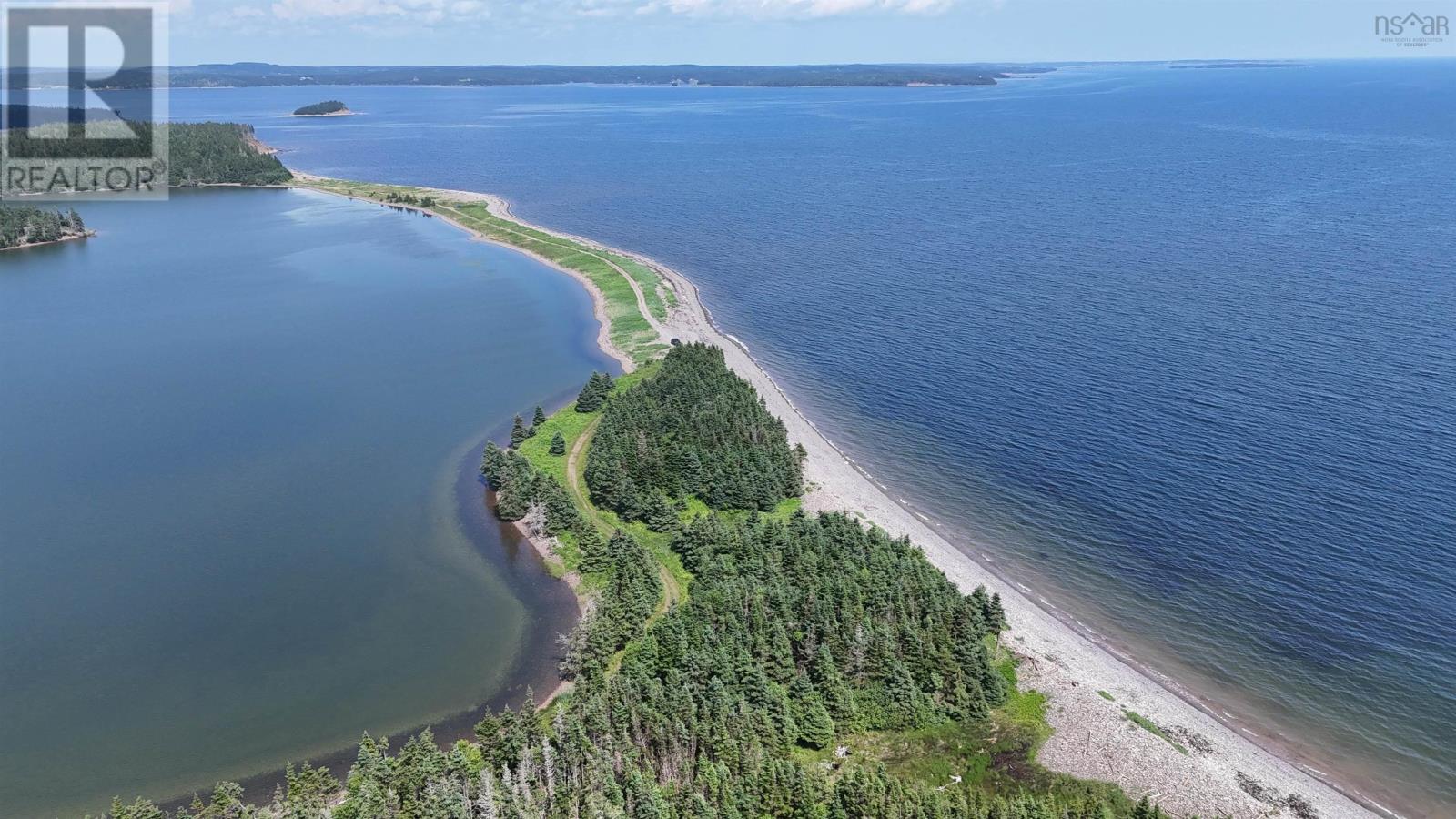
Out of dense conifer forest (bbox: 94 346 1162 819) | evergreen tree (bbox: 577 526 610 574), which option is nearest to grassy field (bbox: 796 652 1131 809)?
dense conifer forest (bbox: 94 346 1162 819)

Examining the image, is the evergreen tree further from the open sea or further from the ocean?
the ocean

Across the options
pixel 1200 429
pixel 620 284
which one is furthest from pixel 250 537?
pixel 1200 429

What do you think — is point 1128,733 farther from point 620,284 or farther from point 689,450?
point 620,284

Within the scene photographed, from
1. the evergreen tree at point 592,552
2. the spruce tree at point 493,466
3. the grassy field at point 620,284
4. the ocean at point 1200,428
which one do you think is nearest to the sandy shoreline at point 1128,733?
the ocean at point 1200,428

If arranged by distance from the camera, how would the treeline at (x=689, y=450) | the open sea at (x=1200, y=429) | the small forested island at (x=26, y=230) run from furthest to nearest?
the small forested island at (x=26, y=230), the treeline at (x=689, y=450), the open sea at (x=1200, y=429)

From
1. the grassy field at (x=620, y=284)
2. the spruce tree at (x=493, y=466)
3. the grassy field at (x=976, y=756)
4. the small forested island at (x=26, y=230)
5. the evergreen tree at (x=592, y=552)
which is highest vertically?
the small forested island at (x=26, y=230)

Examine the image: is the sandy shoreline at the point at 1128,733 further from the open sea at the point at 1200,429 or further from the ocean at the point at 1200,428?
the open sea at the point at 1200,429
